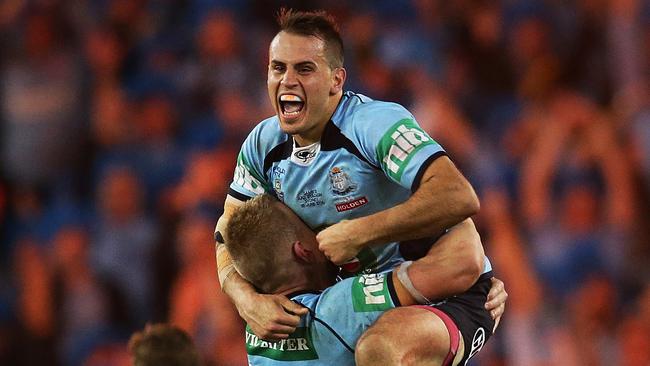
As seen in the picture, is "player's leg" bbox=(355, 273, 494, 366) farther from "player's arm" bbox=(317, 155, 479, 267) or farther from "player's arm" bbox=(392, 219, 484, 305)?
"player's arm" bbox=(317, 155, 479, 267)

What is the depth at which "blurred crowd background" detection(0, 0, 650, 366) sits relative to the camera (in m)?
6.64

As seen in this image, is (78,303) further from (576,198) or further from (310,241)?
(310,241)

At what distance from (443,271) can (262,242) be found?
2.03 feet

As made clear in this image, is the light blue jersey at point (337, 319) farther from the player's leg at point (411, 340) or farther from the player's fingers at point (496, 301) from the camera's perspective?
the player's fingers at point (496, 301)

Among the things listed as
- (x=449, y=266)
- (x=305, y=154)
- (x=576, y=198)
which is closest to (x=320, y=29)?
(x=305, y=154)

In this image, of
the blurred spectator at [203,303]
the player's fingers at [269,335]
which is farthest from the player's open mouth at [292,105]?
the blurred spectator at [203,303]

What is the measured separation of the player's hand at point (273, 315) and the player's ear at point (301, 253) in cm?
15

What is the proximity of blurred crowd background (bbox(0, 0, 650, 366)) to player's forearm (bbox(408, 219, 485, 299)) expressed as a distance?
276cm

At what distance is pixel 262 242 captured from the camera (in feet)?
12.8

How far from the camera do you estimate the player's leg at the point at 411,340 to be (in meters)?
3.57

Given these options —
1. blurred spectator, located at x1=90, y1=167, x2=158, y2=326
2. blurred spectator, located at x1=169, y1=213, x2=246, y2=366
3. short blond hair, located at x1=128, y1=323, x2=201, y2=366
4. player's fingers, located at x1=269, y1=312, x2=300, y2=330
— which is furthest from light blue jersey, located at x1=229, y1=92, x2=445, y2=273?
blurred spectator, located at x1=90, y1=167, x2=158, y2=326

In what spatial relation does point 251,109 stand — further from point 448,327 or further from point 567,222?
point 448,327

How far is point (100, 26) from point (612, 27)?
3.62 meters

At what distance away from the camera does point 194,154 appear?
7.49 metres
